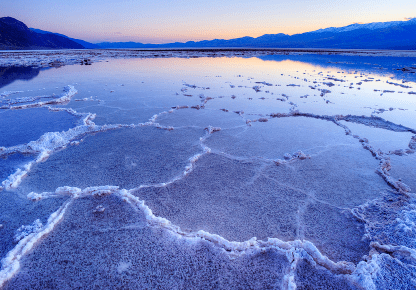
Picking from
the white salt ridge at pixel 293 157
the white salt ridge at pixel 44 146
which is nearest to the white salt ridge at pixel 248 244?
the white salt ridge at pixel 293 157

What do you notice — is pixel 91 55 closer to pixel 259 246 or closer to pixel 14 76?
pixel 14 76

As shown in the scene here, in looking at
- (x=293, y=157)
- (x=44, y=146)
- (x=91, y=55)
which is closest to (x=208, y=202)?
(x=293, y=157)

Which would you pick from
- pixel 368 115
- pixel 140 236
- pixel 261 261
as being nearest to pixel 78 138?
pixel 140 236

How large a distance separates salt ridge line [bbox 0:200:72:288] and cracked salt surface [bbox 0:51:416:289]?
0.01m

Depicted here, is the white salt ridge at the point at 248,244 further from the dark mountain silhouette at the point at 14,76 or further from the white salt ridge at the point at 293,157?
the dark mountain silhouette at the point at 14,76

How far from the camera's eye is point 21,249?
218cm

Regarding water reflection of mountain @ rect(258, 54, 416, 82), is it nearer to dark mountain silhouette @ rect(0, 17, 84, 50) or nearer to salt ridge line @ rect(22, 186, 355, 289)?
salt ridge line @ rect(22, 186, 355, 289)

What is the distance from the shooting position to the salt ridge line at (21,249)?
76.1 inches

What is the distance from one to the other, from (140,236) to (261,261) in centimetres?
134

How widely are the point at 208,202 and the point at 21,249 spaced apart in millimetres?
2116

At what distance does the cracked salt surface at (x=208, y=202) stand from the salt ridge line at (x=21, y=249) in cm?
1

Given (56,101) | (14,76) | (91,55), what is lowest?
(56,101)

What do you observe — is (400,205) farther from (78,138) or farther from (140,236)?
(78,138)

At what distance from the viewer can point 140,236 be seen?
2.36 meters
